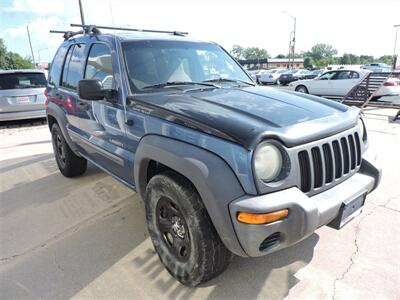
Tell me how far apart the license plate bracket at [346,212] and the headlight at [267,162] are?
1.90ft

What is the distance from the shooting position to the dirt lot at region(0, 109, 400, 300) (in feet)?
7.78

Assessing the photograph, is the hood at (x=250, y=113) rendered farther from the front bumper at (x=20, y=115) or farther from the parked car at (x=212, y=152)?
the front bumper at (x=20, y=115)

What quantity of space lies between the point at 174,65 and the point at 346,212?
1.98 meters

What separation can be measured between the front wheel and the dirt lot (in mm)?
177

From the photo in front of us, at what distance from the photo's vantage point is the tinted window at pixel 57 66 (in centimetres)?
437

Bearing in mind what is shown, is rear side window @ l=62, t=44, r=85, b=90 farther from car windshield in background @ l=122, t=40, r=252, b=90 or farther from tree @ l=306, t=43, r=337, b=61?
→ tree @ l=306, t=43, r=337, b=61

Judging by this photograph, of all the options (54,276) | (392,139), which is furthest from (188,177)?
(392,139)

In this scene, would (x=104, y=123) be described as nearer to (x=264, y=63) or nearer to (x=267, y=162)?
(x=267, y=162)

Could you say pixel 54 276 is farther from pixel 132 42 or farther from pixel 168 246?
pixel 132 42

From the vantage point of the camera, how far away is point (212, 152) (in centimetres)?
199

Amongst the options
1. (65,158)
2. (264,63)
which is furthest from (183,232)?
(264,63)

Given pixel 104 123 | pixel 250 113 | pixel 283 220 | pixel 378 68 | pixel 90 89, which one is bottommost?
pixel 378 68

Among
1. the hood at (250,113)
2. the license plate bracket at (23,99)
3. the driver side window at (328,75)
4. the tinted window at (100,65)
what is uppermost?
the tinted window at (100,65)

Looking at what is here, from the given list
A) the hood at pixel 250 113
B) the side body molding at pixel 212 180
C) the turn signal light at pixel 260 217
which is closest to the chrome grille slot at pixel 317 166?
the hood at pixel 250 113
